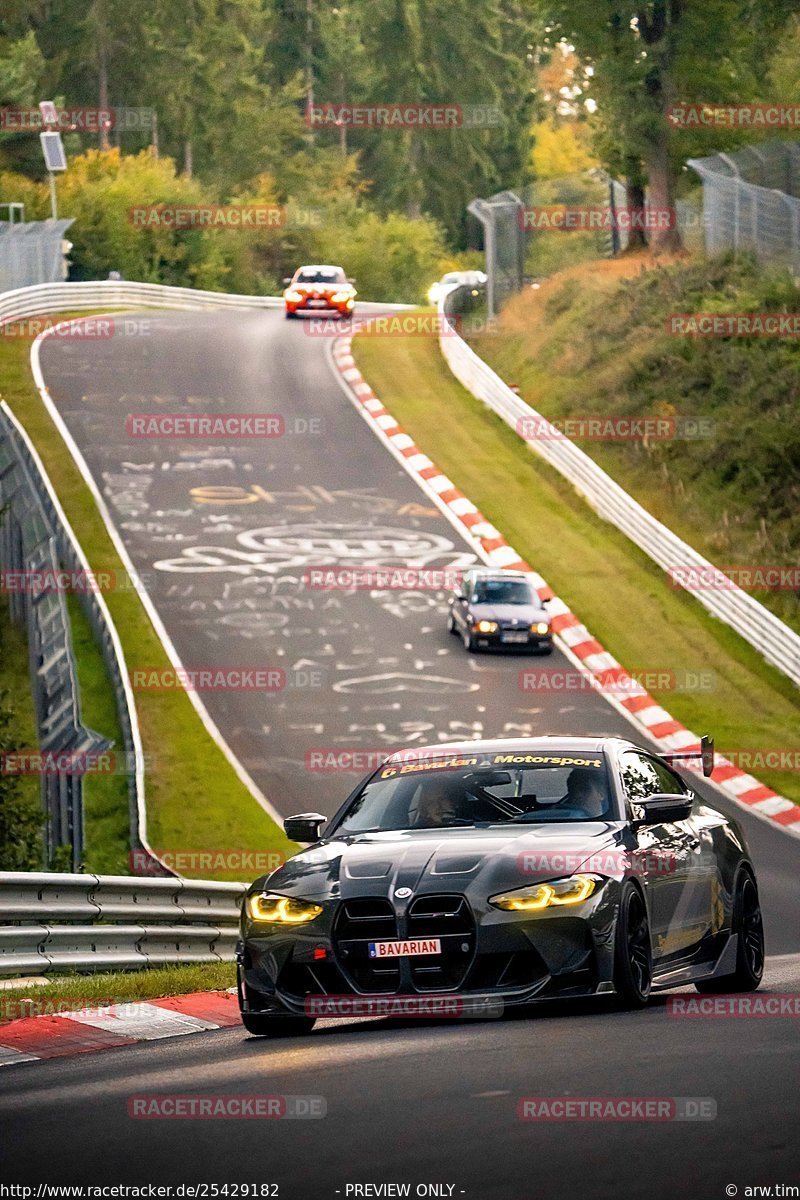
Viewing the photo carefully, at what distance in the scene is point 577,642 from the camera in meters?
31.3

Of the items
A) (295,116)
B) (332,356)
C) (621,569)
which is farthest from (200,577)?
(295,116)

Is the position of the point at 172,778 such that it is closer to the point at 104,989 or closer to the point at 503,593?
the point at 503,593

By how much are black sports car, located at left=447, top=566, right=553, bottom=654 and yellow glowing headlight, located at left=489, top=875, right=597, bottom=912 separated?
820 inches

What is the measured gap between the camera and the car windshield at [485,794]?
402 inches

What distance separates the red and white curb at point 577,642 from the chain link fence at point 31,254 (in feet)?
50.6

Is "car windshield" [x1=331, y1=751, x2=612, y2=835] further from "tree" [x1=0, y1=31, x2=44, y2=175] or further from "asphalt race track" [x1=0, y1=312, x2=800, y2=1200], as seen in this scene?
"tree" [x1=0, y1=31, x2=44, y2=175]

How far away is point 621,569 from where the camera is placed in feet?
115

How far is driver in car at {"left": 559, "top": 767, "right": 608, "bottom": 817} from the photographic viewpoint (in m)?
10.3

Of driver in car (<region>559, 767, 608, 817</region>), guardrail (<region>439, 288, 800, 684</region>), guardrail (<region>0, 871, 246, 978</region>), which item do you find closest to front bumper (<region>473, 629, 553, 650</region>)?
guardrail (<region>439, 288, 800, 684</region>)

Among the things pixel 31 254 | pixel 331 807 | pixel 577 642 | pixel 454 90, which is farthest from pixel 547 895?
pixel 454 90

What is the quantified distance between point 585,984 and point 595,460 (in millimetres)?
31915

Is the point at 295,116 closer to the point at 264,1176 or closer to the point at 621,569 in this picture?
the point at 621,569

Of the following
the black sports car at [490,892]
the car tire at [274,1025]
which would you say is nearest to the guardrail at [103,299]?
the black sports car at [490,892]

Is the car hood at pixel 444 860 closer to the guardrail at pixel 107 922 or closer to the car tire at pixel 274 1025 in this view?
the car tire at pixel 274 1025
